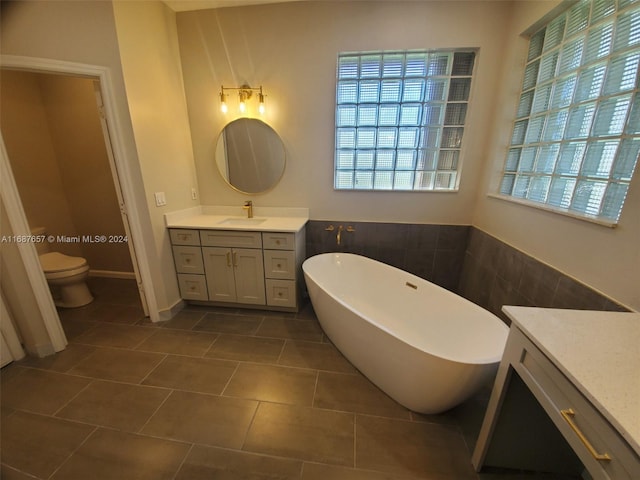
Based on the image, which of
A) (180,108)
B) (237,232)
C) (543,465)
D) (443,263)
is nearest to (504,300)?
(443,263)

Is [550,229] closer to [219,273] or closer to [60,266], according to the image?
[219,273]

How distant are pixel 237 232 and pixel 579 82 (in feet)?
8.21

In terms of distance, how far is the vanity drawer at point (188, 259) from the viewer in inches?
89.2

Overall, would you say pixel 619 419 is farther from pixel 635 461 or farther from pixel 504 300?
pixel 504 300

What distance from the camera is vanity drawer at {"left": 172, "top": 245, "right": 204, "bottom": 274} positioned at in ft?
7.43

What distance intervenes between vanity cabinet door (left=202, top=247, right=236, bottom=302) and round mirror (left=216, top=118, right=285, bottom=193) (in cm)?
71

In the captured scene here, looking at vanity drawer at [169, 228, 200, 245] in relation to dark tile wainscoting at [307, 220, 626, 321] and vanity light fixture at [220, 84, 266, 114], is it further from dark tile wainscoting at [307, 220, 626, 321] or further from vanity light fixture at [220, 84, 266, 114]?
vanity light fixture at [220, 84, 266, 114]

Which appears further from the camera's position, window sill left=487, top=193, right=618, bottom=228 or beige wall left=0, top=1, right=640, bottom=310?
beige wall left=0, top=1, right=640, bottom=310

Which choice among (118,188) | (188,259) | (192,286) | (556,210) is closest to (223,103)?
(118,188)

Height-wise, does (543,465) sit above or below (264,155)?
below

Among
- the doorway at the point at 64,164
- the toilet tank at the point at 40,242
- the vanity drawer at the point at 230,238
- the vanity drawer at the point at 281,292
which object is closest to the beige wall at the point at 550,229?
the vanity drawer at the point at 281,292

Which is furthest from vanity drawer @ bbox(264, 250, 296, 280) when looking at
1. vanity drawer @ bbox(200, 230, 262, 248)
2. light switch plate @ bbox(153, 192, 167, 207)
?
light switch plate @ bbox(153, 192, 167, 207)

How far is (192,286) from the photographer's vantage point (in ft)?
7.80

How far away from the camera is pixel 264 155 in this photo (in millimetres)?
2412
